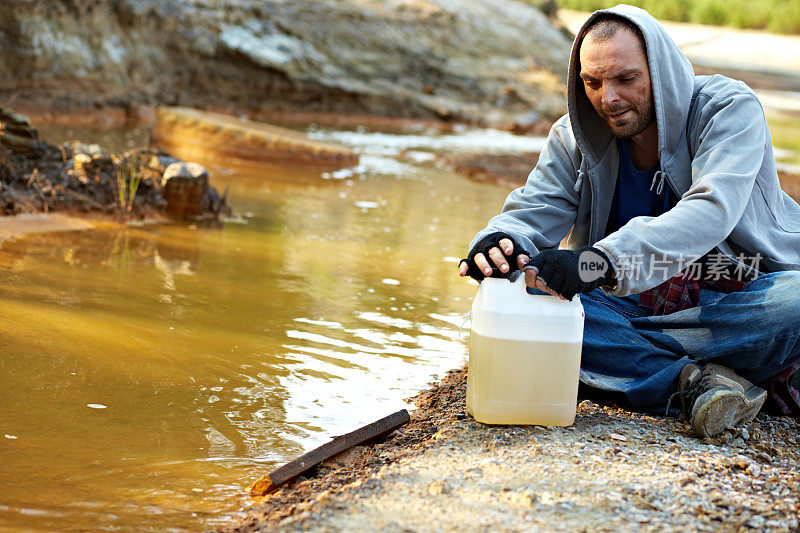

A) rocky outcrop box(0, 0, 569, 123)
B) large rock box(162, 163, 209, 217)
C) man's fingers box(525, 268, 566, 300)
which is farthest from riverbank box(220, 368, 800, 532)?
rocky outcrop box(0, 0, 569, 123)

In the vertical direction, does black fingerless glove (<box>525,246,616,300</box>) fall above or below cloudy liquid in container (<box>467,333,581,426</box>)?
above

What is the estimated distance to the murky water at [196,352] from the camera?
2.46m

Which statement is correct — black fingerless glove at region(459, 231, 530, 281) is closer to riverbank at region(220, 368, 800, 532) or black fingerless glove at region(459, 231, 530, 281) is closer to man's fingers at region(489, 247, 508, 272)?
man's fingers at region(489, 247, 508, 272)

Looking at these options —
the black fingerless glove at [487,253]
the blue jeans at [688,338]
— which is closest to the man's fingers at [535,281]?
the black fingerless glove at [487,253]

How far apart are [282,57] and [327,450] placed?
12162 mm

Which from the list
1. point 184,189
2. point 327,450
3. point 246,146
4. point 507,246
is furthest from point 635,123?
point 246,146

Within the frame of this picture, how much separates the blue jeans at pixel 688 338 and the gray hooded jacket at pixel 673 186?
0.15m

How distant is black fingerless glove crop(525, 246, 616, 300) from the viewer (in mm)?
2395

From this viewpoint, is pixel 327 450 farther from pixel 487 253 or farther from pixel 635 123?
pixel 635 123

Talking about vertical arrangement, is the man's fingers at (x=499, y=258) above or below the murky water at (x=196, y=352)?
above

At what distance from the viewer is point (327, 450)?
2607 millimetres

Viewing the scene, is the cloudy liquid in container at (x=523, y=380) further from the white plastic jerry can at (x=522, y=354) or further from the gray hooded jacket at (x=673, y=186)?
the gray hooded jacket at (x=673, y=186)

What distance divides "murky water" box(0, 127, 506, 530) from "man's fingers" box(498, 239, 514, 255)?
32.3 inches

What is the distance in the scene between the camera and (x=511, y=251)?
258cm
